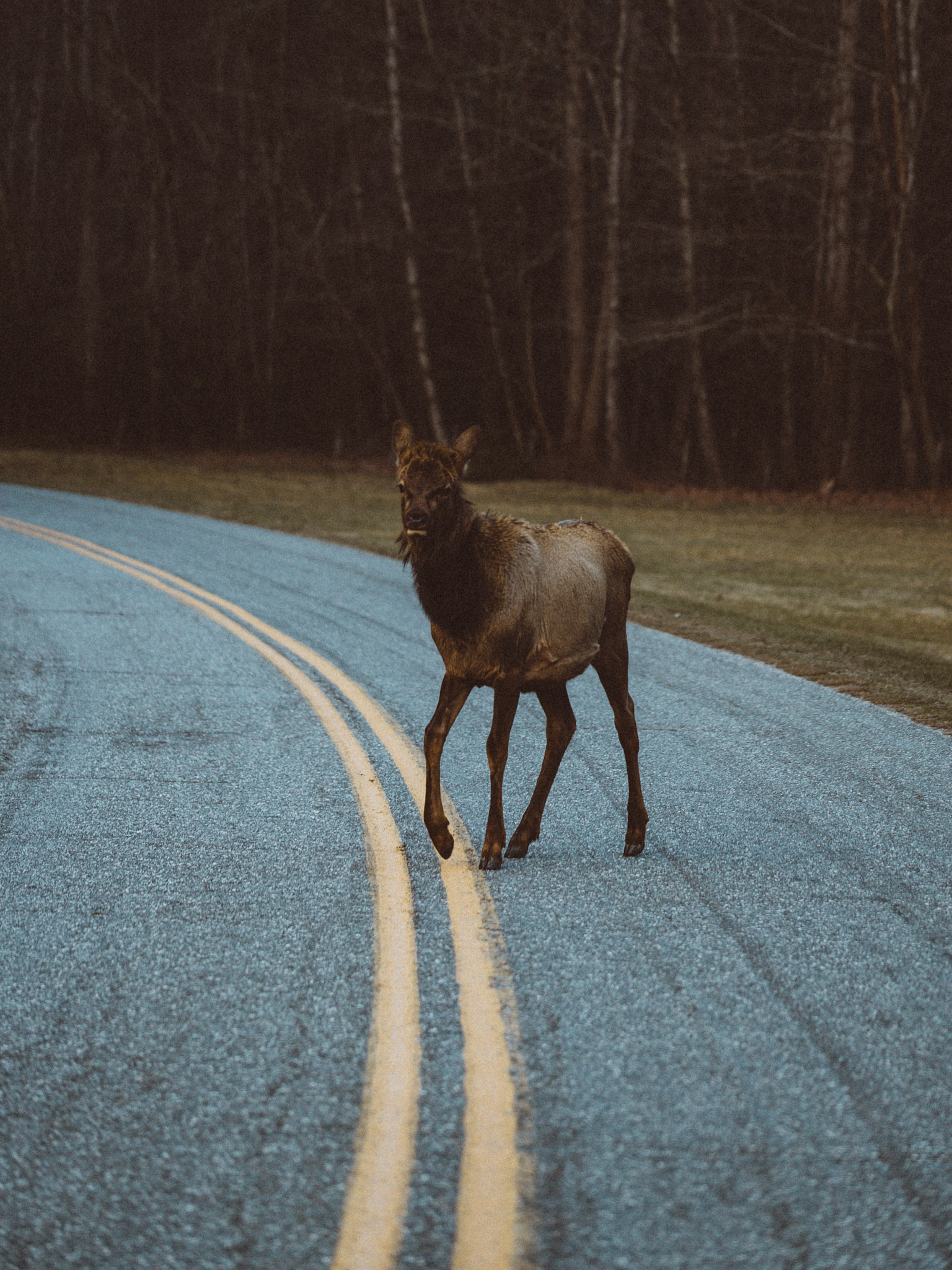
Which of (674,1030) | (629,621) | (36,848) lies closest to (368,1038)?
(674,1030)

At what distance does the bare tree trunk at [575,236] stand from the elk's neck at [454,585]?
29477 mm

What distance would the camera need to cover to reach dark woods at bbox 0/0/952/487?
30.8 metres

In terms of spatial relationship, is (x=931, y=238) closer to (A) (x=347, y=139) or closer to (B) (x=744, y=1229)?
(A) (x=347, y=139)

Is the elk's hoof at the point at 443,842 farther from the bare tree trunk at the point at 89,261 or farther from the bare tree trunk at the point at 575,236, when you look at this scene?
the bare tree trunk at the point at 89,261

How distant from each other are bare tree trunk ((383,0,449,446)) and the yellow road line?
1188 inches

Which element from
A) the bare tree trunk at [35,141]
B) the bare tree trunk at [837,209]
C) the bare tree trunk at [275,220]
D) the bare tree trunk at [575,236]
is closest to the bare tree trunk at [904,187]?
the bare tree trunk at [837,209]

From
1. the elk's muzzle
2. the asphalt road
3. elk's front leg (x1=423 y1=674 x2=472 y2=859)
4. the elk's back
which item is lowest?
the asphalt road

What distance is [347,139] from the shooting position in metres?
43.4

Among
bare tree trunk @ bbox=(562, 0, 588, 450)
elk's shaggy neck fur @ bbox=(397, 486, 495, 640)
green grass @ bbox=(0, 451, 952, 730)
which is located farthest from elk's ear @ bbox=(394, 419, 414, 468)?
bare tree trunk @ bbox=(562, 0, 588, 450)

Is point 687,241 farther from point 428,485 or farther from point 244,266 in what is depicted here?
point 428,485

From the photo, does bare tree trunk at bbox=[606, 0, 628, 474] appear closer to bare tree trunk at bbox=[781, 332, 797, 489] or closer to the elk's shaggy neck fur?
bare tree trunk at bbox=[781, 332, 797, 489]

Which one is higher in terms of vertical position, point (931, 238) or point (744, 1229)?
point (931, 238)

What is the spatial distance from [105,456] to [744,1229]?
128ft

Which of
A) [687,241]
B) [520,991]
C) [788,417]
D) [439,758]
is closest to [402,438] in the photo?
[439,758]
